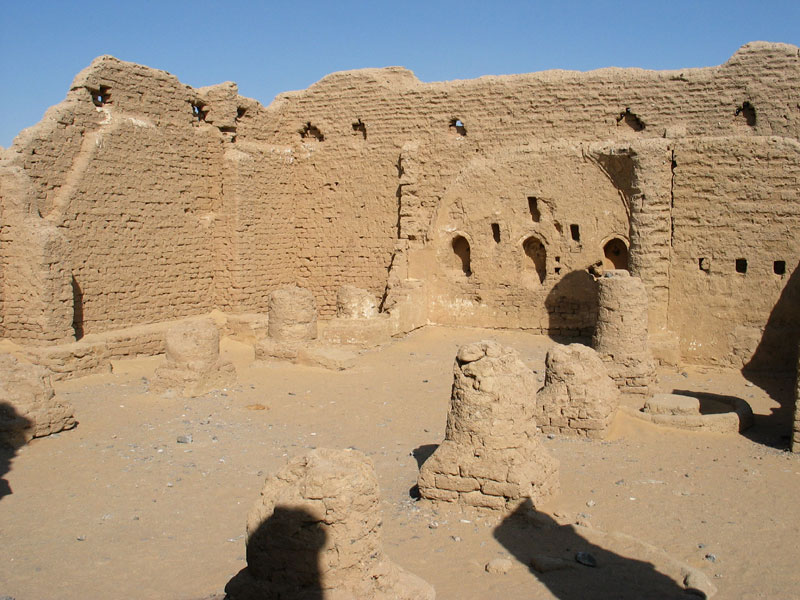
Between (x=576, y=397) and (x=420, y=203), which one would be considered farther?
(x=420, y=203)

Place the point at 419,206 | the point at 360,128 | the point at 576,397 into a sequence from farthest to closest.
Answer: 1. the point at 360,128
2. the point at 419,206
3. the point at 576,397

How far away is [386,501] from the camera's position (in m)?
6.55

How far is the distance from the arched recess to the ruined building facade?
41 mm

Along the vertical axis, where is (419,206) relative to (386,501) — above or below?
A: above

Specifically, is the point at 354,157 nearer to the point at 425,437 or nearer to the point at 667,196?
the point at 667,196

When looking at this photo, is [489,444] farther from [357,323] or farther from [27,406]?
[357,323]

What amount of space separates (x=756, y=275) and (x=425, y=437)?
6.68 metres

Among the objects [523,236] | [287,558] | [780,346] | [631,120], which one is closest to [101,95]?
[523,236]

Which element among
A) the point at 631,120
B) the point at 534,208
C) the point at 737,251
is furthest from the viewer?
the point at 534,208

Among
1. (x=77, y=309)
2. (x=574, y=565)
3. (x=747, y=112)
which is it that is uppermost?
(x=747, y=112)

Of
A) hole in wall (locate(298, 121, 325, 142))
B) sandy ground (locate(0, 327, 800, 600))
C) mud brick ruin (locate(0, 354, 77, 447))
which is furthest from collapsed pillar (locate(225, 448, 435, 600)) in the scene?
hole in wall (locate(298, 121, 325, 142))

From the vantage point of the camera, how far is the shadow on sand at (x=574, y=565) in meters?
4.86

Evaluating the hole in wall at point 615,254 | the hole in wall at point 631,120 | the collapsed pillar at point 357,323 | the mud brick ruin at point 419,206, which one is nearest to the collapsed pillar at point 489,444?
the mud brick ruin at point 419,206

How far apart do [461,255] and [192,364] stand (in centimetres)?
645
